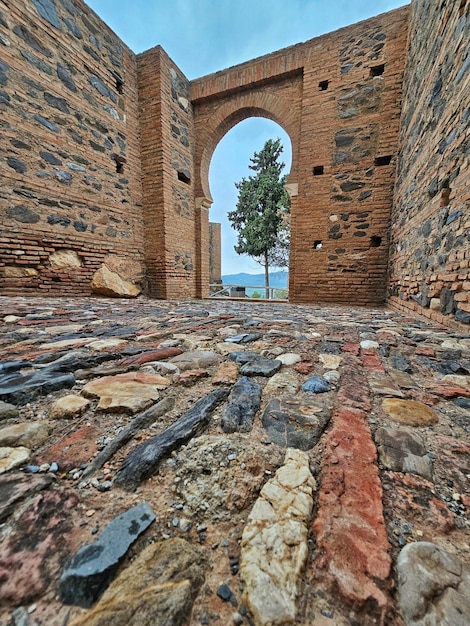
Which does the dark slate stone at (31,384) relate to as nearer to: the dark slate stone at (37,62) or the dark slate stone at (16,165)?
the dark slate stone at (16,165)

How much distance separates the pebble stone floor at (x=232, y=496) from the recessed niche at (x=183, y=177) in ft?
21.2

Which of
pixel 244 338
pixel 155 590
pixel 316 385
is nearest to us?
pixel 155 590

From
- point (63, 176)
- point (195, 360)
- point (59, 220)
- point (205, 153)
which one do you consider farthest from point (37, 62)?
point (195, 360)

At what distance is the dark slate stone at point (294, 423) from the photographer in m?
0.72

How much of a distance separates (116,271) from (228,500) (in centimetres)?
575

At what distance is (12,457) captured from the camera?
617 millimetres

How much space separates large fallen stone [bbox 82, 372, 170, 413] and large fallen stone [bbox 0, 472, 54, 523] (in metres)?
0.28

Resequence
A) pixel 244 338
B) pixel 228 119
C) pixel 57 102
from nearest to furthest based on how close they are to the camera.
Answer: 1. pixel 244 338
2. pixel 57 102
3. pixel 228 119

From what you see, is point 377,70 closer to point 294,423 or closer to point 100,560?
point 294,423

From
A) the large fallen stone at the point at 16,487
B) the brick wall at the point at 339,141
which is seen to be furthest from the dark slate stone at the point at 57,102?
the large fallen stone at the point at 16,487

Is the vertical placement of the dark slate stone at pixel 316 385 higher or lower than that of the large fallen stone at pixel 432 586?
higher

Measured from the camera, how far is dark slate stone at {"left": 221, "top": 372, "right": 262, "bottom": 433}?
79cm

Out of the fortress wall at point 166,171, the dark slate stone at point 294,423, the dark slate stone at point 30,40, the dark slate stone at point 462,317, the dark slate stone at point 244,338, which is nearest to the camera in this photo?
the dark slate stone at point 294,423

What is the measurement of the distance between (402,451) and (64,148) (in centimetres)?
608
